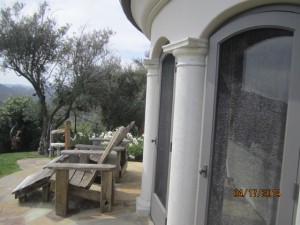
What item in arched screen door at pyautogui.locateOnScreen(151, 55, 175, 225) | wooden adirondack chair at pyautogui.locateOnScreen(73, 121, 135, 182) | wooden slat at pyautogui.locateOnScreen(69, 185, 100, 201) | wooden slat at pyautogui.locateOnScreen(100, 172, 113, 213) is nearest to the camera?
arched screen door at pyautogui.locateOnScreen(151, 55, 175, 225)

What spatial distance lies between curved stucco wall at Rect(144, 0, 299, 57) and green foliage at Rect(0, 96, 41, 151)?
13014mm

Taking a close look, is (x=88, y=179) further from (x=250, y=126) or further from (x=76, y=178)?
(x=250, y=126)

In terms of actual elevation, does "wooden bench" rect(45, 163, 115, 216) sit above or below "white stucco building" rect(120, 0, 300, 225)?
below

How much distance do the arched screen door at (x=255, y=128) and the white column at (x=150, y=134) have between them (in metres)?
1.76

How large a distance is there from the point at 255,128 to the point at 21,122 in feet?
49.5

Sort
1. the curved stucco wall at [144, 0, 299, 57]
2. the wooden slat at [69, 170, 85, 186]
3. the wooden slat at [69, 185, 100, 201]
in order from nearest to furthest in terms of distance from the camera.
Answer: the curved stucco wall at [144, 0, 299, 57], the wooden slat at [69, 185, 100, 201], the wooden slat at [69, 170, 85, 186]

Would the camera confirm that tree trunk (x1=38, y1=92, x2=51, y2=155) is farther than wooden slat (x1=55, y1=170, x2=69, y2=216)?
Yes

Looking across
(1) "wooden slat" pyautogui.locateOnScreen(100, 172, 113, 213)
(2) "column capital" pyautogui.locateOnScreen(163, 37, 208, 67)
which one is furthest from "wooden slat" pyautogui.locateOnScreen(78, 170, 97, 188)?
(2) "column capital" pyautogui.locateOnScreen(163, 37, 208, 67)
